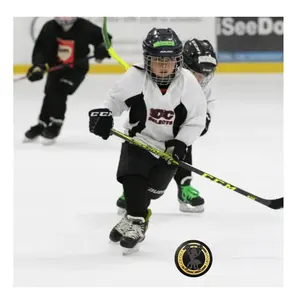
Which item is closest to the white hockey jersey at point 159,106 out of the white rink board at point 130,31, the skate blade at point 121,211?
the skate blade at point 121,211

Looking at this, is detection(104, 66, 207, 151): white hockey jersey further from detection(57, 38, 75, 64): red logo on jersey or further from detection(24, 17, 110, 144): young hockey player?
detection(57, 38, 75, 64): red logo on jersey

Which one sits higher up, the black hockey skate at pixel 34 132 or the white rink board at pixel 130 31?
the white rink board at pixel 130 31

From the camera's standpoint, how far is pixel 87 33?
4.94 metres

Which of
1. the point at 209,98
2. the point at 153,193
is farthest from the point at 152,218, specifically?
the point at 209,98

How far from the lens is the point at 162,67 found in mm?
2961

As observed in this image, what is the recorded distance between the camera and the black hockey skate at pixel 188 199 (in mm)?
3650

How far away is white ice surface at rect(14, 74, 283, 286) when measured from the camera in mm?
2945

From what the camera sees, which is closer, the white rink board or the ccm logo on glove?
the ccm logo on glove

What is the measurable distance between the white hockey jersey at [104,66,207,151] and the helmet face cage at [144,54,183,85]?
0.03 metres

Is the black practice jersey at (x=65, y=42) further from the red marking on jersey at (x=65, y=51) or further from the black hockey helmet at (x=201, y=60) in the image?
the black hockey helmet at (x=201, y=60)

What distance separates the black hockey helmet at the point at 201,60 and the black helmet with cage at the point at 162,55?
0.40 m

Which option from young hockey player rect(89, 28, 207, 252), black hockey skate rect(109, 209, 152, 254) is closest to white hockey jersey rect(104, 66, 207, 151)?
young hockey player rect(89, 28, 207, 252)

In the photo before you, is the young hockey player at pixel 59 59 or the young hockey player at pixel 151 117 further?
the young hockey player at pixel 59 59

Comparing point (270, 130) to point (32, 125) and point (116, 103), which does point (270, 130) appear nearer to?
point (32, 125)
